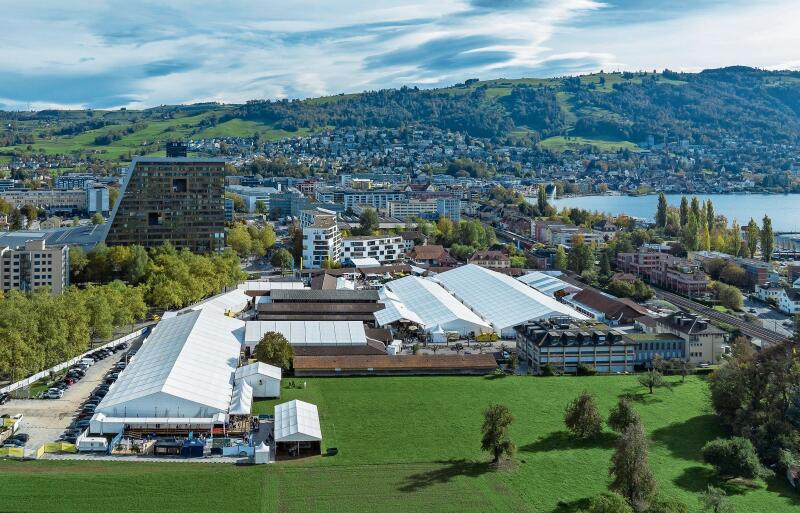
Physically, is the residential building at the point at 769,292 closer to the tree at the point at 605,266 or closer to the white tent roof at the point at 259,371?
the tree at the point at 605,266

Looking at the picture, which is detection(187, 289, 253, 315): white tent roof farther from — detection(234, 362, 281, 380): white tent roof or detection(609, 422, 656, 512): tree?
detection(609, 422, 656, 512): tree

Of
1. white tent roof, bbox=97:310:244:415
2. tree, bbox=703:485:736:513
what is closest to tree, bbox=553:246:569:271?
white tent roof, bbox=97:310:244:415

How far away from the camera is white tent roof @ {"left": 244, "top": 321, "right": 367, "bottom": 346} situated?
29812 millimetres

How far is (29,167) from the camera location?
10656cm

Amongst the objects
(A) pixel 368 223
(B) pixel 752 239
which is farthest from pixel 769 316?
(A) pixel 368 223

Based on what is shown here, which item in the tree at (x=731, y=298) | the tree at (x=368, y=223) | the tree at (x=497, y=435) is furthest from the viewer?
the tree at (x=368, y=223)

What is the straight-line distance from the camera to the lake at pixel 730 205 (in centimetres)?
9375

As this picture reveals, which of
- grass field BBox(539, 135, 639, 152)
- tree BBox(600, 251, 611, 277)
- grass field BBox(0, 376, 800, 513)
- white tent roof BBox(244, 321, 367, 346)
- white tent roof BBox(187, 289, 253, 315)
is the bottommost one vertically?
grass field BBox(0, 376, 800, 513)

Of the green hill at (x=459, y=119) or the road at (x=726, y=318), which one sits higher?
the green hill at (x=459, y=119)

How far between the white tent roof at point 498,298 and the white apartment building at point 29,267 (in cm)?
2076

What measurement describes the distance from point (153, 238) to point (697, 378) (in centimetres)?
3179

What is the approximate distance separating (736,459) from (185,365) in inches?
641

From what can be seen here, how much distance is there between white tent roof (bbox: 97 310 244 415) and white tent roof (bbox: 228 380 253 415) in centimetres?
23

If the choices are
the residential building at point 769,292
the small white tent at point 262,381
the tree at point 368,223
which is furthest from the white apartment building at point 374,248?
the small white tent at point 262,381
